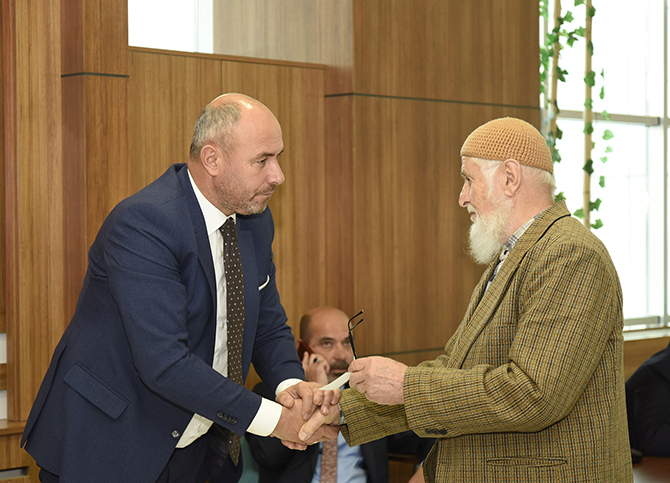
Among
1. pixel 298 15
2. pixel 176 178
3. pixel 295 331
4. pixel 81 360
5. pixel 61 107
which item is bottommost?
pixel 295 331

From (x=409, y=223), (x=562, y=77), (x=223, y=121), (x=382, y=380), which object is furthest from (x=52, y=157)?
(x=562, y=77)

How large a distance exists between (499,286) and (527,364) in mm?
241

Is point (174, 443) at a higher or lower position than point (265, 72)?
lower

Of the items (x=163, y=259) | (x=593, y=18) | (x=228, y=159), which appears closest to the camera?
(x=163, y=259)

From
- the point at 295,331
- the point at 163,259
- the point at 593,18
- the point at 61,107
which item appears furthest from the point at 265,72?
the point at 593,18

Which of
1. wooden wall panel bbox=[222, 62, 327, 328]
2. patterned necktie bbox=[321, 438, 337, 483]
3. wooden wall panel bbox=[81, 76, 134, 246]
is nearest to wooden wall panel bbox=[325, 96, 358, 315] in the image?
wooden wall panel bbox=[222, 62, 327, 328]

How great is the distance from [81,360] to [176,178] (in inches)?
22.7

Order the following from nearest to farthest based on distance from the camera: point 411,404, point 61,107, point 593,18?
point 411,404
point 61,107
point 593,18

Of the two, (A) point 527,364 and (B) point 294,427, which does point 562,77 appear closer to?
(B) point 294,427

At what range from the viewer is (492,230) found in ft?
6.98

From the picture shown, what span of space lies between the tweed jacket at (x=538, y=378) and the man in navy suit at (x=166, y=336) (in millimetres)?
588

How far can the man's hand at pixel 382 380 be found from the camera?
198 centimetres

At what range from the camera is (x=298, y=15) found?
4.02 metres

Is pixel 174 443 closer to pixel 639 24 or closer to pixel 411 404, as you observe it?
pixel 411 404
